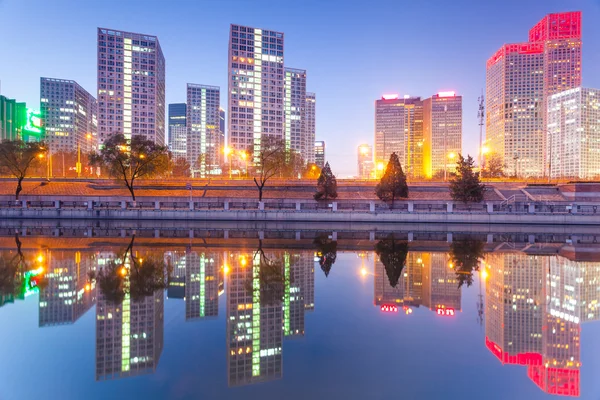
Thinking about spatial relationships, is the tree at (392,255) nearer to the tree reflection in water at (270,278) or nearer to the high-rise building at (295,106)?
the tree reflection in water at (270,278)

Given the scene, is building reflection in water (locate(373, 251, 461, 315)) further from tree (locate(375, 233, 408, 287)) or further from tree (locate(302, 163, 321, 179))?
tree (locate(302, 163, 321, 179))

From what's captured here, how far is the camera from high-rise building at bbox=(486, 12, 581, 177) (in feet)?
557

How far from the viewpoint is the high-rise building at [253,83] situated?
125 meters

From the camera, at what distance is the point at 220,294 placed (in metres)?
13.2

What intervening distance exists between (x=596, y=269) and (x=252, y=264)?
16.7 metres

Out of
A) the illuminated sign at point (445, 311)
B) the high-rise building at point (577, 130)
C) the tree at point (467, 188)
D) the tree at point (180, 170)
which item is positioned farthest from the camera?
A: the high-rise building at point (577, 130)

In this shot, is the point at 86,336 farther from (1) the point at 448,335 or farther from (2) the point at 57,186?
(2) the point at 57,186

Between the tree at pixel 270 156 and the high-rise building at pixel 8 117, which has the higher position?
the high-rise building at pixel 8 117

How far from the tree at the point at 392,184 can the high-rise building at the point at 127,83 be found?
99629mm

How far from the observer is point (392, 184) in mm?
48406

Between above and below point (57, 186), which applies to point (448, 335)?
below

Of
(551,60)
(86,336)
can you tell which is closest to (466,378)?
(86,336)

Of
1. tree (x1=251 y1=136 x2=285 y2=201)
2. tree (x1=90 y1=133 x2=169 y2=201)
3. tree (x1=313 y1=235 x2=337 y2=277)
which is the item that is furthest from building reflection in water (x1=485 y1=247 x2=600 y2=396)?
tree (x1=90 y1=133 x2=169 y2=201)

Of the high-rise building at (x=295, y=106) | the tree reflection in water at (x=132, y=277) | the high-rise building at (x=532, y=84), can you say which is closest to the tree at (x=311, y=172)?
the high-rise building at (x=295, y=106)
